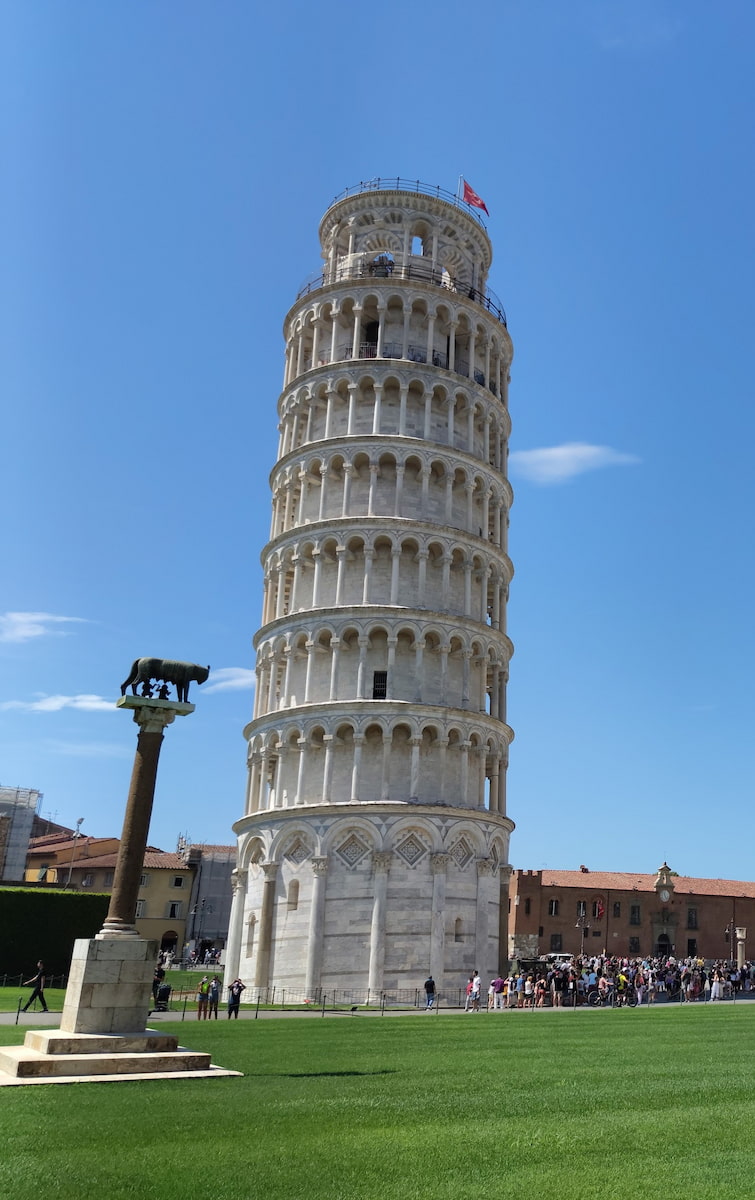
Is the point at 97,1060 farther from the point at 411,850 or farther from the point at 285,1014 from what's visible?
the point at 411,850

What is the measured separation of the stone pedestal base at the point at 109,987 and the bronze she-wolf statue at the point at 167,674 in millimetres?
5287

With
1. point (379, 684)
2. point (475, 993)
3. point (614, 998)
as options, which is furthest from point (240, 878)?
point (614, 998)

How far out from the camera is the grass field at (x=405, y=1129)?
958 cm

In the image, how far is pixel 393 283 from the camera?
183 ft

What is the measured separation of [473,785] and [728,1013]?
17655mm

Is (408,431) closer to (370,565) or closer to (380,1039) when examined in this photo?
(370,565)

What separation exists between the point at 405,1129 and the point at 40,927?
44930 millimetres

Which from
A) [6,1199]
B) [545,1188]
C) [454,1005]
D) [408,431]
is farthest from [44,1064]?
[408,431]

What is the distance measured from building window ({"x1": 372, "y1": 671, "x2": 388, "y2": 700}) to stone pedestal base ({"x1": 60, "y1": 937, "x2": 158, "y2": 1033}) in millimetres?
29849

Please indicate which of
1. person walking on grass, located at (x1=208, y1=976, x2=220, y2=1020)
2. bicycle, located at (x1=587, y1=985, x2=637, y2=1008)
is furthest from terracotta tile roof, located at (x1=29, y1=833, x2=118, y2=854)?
Answer: person walking on grass, located at (x1=208, y1=976, x2=220, y2=1020)

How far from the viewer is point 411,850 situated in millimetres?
46812

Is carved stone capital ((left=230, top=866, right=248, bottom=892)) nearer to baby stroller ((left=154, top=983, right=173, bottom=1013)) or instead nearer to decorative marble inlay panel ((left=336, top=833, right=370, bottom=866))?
decorative marble inlay panel ((left=336, top=833, right=370, bottom=866))

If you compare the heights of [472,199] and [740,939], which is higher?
[472,199]

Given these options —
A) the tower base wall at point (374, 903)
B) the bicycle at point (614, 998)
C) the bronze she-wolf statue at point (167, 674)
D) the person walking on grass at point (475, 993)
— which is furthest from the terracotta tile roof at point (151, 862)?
the bronze she-wolf statue at point (167, 674)
